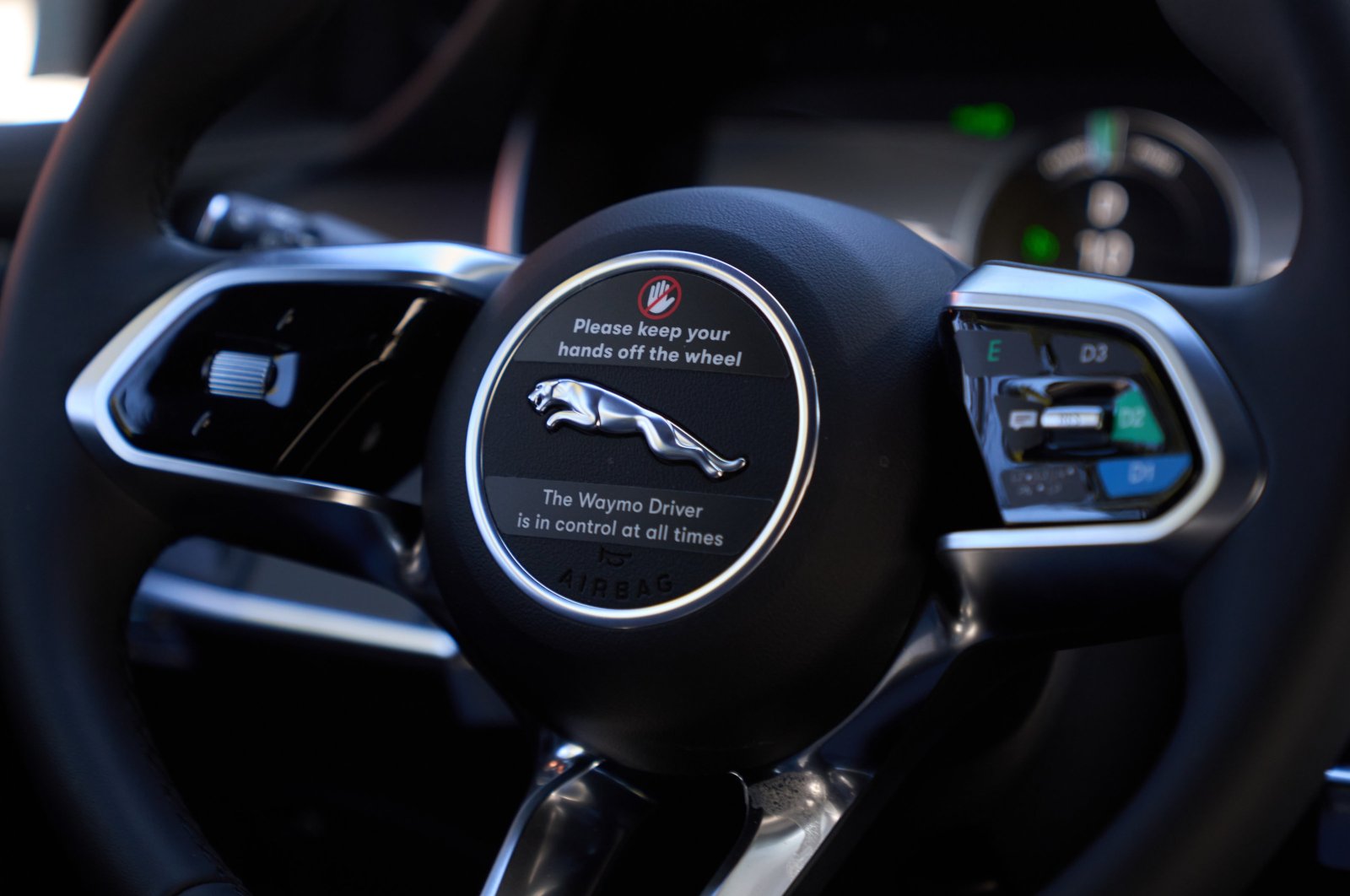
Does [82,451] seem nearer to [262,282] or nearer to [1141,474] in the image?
[262,282]

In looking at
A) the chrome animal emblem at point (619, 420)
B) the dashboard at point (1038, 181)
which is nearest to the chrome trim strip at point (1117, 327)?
the chrome animal emblem at point (619, 420)

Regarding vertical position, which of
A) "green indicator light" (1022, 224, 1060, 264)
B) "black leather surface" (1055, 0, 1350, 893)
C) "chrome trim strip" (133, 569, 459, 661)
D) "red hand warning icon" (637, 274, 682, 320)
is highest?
"green indicator light" (1022, 224, 1060, 264)

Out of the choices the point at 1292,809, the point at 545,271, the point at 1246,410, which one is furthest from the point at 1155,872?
the point at 545,271

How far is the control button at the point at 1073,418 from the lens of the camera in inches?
22.4

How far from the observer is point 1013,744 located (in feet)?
2.54

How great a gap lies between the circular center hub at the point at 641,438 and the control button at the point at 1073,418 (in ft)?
0.33

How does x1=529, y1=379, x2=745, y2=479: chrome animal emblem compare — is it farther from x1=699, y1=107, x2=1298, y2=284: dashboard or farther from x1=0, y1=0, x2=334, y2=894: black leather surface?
x1=699, y1=107, x2=1298, y2=284: dashboard

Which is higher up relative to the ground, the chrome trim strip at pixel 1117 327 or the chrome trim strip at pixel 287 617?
the chrome trim strip at pixel 1117 327

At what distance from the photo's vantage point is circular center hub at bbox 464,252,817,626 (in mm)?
595

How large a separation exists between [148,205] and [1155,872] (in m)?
0.65

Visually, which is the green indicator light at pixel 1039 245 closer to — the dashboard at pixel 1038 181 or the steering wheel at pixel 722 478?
the dashboard at pixel 1038 181

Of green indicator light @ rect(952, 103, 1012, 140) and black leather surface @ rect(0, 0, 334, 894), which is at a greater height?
green indicator light @ rect(952, 103, 1012, 140)

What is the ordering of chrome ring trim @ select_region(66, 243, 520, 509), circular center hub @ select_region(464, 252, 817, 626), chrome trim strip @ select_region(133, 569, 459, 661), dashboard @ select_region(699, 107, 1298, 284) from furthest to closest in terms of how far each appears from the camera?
dashboard @ select_region(699, 107, 1298, 284), chrome trim strip @ select_region(133, 569, 459, 661), chrome ring trim @ select_region(66, 243, 520, 509), circular center hub @ select_region(464, 252, 817, 626)

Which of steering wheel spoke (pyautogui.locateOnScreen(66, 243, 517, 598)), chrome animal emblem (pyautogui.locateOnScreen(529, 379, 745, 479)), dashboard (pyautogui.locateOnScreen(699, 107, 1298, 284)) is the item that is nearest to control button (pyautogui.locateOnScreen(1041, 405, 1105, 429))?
chrome animal emblem (pyautogui.locateOnScreen(529, 379, 745, 479))
